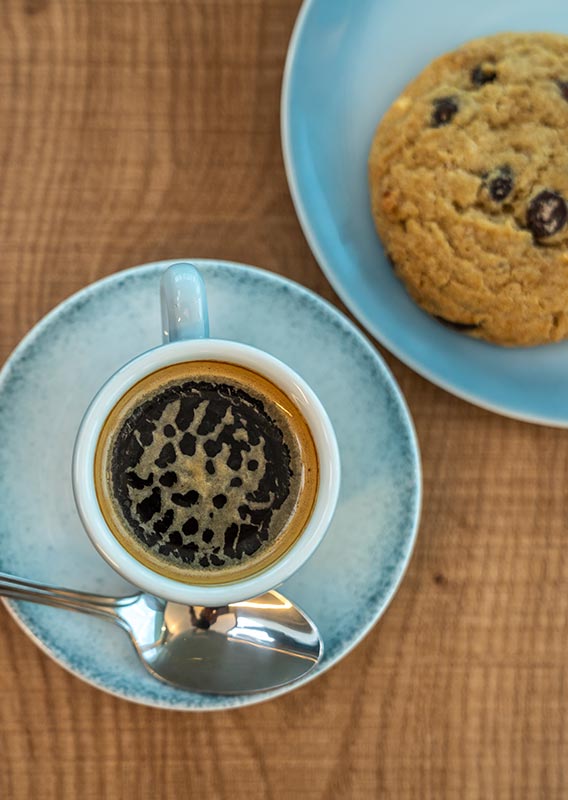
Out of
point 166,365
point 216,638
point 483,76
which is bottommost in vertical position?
point 216,638

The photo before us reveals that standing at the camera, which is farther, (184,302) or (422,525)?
(422,525)

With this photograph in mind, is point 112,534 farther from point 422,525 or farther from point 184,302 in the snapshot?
point 422,525

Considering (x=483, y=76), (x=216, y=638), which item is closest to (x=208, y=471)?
(x=216, y=638)

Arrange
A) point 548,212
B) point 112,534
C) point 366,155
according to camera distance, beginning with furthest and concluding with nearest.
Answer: point 366,155 → point 548,212 → point 112,534

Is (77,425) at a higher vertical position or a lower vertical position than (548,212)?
lower

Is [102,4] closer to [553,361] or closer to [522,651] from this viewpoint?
[553,361]

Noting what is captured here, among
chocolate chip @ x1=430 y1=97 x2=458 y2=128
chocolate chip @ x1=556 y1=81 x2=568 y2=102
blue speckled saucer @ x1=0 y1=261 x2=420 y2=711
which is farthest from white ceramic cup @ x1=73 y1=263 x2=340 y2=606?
chocolate chip @ x1=556 y1=81 x2=568 y2=102

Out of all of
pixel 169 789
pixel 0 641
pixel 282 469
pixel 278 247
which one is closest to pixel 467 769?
pixel 169 789
